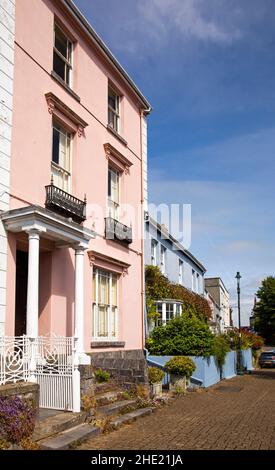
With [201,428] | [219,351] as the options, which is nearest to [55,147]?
[201,428]

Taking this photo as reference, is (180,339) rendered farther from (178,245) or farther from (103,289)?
(178,245)

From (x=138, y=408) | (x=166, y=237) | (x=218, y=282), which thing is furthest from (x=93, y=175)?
(x=218, y=282)

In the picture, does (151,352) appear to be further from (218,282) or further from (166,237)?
(218,282)

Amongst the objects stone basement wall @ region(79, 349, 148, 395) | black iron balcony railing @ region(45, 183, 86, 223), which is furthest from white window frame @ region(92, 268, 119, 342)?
black iron balcony railing @ region(45, 183, 86, 223)

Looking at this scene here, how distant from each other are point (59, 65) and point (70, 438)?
32.7ft

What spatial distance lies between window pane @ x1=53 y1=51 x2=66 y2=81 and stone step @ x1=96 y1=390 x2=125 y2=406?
338 inches

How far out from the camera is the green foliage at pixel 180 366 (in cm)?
1609

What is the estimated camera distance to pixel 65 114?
13.0 meters

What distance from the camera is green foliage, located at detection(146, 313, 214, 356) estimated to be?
18.6m

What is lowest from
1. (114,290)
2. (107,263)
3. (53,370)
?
(53,370)

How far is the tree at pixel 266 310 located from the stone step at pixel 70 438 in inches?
2515

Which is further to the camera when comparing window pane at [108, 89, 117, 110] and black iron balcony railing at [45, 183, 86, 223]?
window pane at [108, 89, 117, 110]

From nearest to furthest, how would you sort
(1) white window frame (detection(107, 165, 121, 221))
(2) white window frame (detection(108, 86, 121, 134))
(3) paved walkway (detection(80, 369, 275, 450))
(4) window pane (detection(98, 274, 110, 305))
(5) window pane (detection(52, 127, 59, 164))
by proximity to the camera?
(3) paved walkway (detection(80, 369, 275, 450)), (5) window pane (detection(52, 127, 59, 164)), (4) window pane (detection(98, 274, 110, 305)), (1) white window frame (detection(107, 165, 121, 221)), (2) white window frame (detection(108, 86, 121, 134))

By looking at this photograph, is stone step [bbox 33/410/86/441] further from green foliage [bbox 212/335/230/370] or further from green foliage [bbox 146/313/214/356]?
green foliage [bbox 212/335/230/370]
